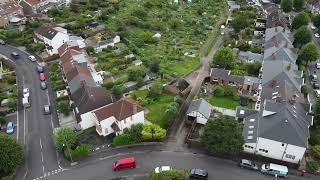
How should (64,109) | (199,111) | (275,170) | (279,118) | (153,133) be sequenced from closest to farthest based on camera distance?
(275,170), (279,118), (153,133), (199,111), (64,109)

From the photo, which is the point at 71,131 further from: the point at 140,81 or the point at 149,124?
the point at 140,81

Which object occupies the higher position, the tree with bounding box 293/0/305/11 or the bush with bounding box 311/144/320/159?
the tree with bounding box 293/0/305/11

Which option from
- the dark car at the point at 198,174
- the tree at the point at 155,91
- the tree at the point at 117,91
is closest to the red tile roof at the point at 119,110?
the tree at the point at 117,91

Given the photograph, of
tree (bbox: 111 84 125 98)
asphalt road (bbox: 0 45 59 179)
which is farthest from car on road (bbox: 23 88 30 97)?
tree (bbox: 111 84 125 98)

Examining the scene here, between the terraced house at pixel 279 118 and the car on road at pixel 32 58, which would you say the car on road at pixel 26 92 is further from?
the terraced house at pixel 279 118

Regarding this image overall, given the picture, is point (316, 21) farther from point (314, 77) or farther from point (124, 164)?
point (124, 164)

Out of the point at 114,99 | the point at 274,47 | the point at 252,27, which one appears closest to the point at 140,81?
the point at 114,99

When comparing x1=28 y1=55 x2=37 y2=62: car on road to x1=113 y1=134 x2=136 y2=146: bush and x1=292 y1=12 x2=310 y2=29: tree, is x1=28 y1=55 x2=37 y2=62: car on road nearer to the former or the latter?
x1=113 y1=134 x2=136 y2=146: bush

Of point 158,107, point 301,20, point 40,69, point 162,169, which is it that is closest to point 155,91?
point 158,107
